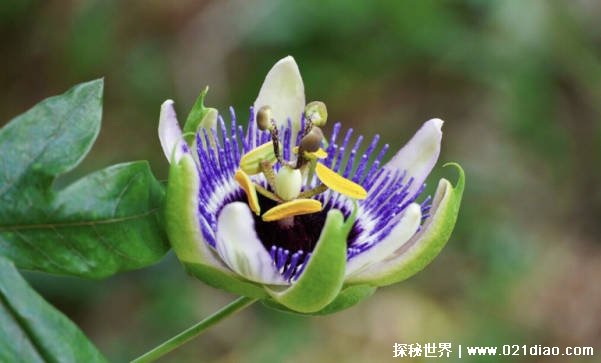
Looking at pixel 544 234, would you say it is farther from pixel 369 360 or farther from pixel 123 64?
pixel 123 64

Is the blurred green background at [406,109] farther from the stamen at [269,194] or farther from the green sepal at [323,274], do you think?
the green sepal at [323,274]

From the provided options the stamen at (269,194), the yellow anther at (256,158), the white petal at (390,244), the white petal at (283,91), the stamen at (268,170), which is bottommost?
the white petal at (390,244)

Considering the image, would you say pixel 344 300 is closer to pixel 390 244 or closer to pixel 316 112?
pixel 390 244

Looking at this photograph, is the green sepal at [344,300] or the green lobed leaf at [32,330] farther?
the green sepal at [344,300]

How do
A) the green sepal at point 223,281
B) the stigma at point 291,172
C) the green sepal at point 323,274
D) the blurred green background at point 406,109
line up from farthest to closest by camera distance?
the blurred green background at point 406,109 < the stigma at point 291,172 < the green sepal at point 223,281 < the green sepal at point 323,274

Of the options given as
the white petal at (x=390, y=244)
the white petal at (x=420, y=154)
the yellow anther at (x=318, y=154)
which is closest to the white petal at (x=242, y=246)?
the white petal at (x=390, y=244)

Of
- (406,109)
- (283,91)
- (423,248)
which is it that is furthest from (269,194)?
(406,109)

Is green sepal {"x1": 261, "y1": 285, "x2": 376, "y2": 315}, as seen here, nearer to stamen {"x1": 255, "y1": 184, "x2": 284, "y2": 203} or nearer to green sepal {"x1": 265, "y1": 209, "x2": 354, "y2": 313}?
green sepal {"x1": 265, "y1": 209, "x2": 354, "y2": 313}

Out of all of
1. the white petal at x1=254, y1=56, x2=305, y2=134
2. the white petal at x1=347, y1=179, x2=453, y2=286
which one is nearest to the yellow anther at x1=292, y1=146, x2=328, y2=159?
the white petal at x1=254, y1=56, x2=305, y2=134
